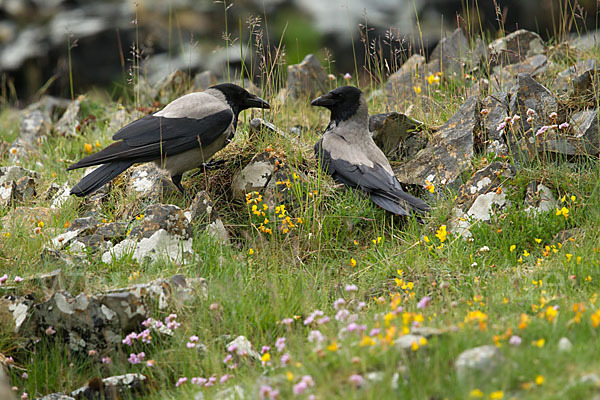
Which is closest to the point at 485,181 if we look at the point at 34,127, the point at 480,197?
the point at 480,197

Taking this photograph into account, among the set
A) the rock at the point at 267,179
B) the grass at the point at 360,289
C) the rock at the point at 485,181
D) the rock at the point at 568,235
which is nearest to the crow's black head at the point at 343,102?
the grass at the point at 360,289

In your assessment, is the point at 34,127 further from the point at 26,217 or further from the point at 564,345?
the point at 564,345

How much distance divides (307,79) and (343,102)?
202 cm

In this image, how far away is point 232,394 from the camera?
121 inches

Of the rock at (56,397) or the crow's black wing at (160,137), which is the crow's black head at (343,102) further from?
the rock at (56,397)

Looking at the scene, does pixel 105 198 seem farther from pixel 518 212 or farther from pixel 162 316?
pixel 518 212

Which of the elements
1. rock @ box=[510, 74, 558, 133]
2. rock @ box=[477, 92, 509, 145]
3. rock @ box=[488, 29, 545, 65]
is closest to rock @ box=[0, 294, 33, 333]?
rock @ box=[477, 92, 509, 145]

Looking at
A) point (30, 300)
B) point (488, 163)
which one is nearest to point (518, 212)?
point (488, 163)

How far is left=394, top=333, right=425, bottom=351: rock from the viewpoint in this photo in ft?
9.40

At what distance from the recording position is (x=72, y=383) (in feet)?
12.1

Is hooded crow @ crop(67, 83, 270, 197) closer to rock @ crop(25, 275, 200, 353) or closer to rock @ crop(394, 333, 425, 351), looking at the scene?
rock @ crop(25, 275, 200, 353)

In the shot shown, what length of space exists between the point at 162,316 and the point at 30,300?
778mm

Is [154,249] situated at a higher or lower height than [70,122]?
lower

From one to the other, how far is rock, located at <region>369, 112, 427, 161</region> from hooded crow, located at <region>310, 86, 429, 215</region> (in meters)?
0.13
